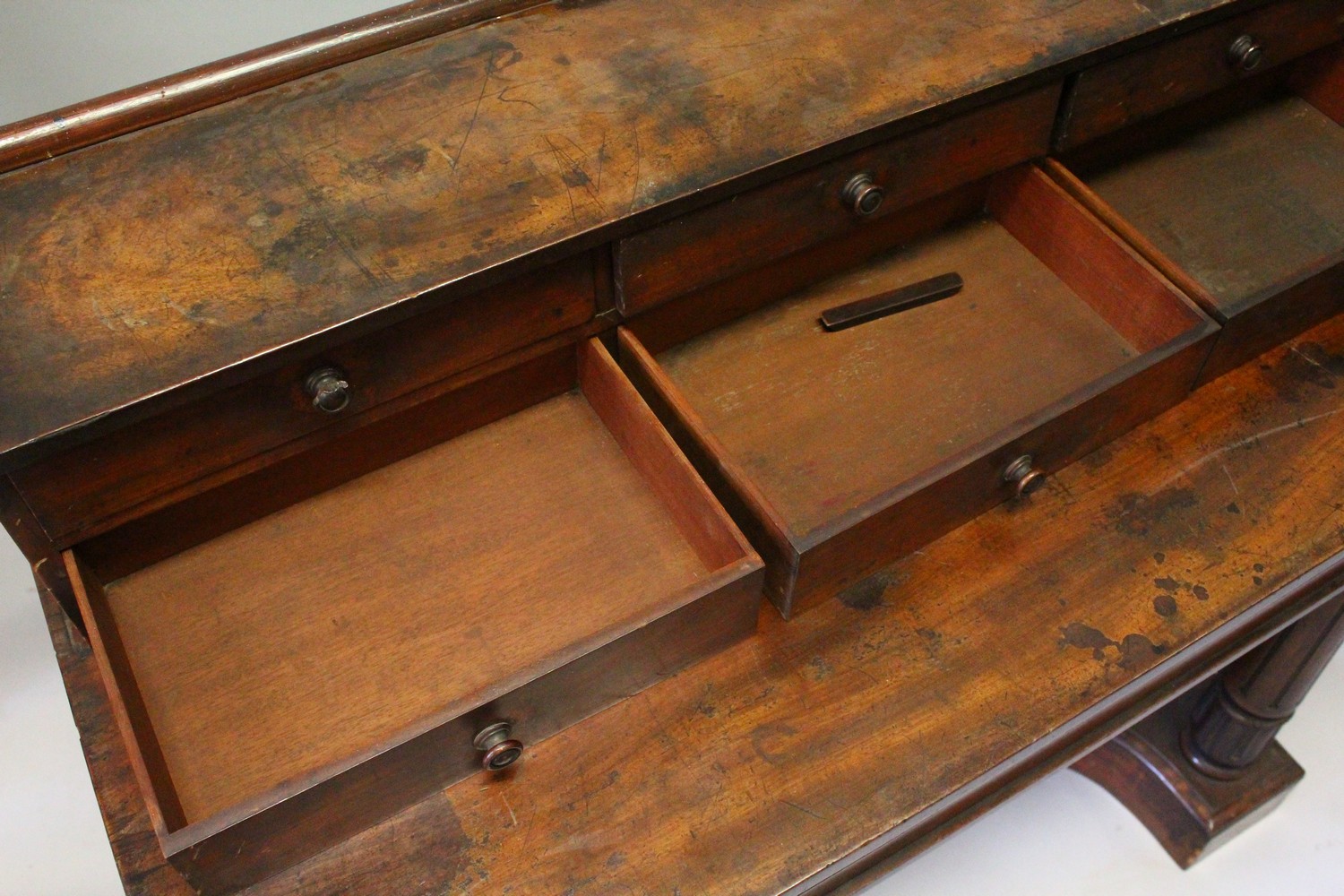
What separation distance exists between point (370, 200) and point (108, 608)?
1.46 feet

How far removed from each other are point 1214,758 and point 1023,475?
2.93ft

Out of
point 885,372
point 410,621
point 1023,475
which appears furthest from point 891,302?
point 410,621

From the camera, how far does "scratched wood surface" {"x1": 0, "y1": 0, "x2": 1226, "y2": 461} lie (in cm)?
98

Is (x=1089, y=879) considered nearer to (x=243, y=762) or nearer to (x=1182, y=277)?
(x=1182, y=277)

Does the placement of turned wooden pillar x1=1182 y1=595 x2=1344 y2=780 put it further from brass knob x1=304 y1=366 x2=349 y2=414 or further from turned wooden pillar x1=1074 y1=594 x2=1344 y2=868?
brass knob x1=304 y1=366 x2=349 y2=414

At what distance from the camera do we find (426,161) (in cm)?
112

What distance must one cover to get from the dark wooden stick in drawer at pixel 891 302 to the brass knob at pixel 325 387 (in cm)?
55

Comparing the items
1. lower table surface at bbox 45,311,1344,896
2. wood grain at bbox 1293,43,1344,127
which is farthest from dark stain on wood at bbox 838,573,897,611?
wood grain at bbox 1293,43,1344,127

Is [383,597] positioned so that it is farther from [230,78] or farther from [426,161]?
[230,78]

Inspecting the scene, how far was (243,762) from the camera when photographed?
0.99 metres

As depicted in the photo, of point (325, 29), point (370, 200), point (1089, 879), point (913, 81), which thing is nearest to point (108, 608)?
point (370, 200)

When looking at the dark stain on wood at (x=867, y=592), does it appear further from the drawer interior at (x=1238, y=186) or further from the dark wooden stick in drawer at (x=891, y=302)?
the drawer interior at (x=1238, y=186)

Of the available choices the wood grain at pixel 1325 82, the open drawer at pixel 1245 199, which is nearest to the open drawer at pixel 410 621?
the open drawer at pixel 1245 199

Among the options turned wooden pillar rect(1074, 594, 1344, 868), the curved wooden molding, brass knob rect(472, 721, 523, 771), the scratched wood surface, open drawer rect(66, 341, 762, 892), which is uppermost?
the curved wooden molding
